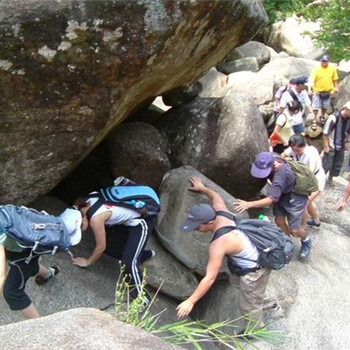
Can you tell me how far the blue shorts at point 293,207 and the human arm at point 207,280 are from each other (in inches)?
87.2

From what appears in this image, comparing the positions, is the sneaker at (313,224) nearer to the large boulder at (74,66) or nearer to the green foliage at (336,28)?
the large boulder at (74,66)

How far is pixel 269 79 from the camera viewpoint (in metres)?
13.4

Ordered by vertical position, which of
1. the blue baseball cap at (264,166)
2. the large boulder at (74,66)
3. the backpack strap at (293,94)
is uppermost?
the large boulder at (74,66)

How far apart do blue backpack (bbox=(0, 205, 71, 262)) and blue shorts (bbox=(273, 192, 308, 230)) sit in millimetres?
3522

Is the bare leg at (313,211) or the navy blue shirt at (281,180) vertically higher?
the navy blue shirt at (281,180)

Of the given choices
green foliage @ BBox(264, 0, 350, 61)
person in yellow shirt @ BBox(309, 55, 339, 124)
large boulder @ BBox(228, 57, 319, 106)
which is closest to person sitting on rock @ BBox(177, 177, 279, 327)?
large boulder @ BBox(228, 57, 319, 106)

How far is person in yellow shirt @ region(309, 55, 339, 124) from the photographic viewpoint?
1191 centimetres

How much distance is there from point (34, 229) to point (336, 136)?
6.39 meters

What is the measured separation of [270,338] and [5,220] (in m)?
3.22

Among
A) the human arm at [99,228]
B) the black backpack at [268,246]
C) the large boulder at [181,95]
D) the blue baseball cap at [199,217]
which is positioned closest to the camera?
the blue baseball cap at [199,217]

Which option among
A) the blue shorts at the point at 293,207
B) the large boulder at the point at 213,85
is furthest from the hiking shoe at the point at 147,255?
the large boulder at the point at 213,85

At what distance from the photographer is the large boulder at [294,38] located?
18922 mm

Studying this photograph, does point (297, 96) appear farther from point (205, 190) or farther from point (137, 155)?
point (137, 155)

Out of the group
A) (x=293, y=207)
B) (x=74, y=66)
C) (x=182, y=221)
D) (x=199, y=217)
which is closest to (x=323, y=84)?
(x=293, y=207)
